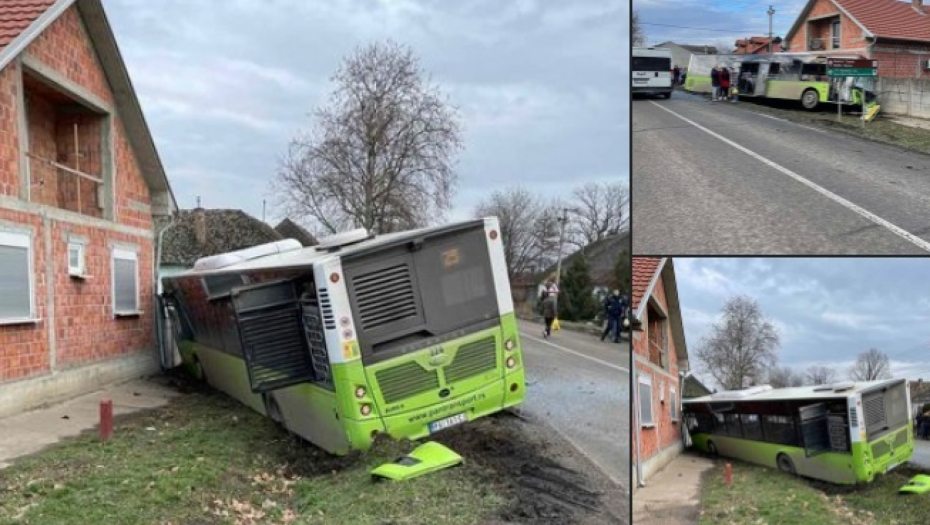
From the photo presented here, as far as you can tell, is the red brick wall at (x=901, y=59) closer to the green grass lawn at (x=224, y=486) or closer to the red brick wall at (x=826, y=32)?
the red brick wall at (x=826, y=32)

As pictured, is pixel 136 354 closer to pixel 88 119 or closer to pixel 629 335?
pixel 88 119

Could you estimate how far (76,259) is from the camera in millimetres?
17750

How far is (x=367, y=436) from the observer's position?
34.4ft

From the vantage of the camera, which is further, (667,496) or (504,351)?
(504,351)

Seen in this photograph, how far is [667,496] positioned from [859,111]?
Result: 62.9ft

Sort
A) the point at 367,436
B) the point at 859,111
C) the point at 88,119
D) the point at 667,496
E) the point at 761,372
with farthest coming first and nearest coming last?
the point at 859,111 → the point at 88,119 → the point at 367,436 → the point at 761,372 → the point at 667,496

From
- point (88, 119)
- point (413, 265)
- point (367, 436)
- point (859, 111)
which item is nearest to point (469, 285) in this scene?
point (413, 265)

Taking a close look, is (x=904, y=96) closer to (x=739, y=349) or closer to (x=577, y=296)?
(x=739, y=349)

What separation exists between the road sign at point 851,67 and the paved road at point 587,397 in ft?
24.8

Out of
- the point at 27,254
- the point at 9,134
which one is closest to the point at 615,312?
the point at 27,254

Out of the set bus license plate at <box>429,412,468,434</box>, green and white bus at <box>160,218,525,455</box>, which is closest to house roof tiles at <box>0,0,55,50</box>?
green and white bus at <box>160,218,525,455</box>

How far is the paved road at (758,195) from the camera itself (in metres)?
4.92

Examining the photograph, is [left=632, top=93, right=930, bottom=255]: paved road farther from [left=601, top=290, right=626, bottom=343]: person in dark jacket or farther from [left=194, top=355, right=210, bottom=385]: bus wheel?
[left=194, top=355, right=210, bottom=385]: bus wheel

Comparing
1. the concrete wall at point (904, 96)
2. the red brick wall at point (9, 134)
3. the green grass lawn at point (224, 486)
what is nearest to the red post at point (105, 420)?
the green grass lawn at point (224, 486)
